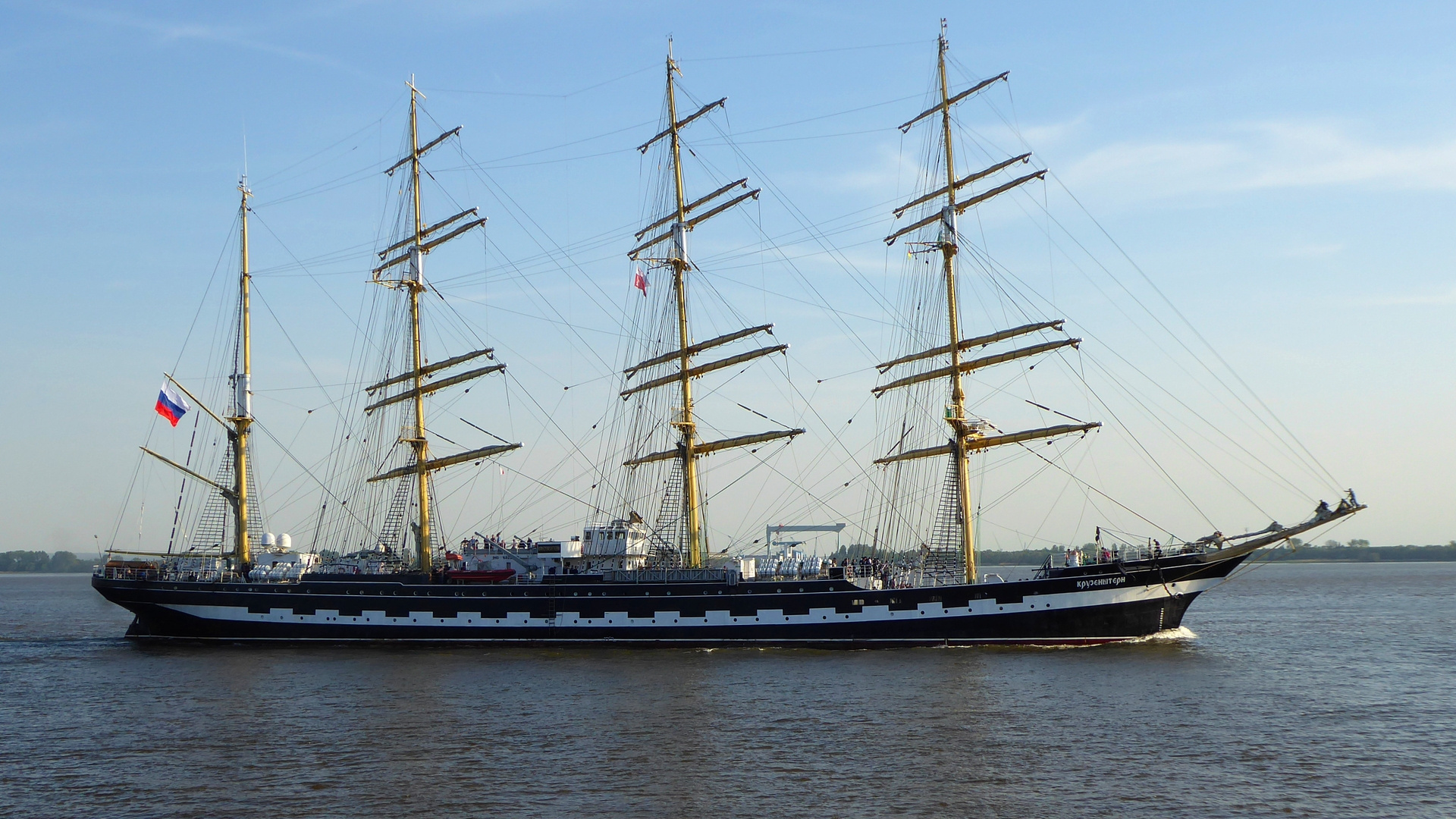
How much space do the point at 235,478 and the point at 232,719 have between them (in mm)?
31420

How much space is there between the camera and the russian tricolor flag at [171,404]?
57.1m

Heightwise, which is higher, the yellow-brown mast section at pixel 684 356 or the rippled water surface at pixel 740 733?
the yellow-brown mast section at pixel 684 356

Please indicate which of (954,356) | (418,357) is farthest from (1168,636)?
(418,357)

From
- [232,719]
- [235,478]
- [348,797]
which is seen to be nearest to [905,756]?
[348,797]

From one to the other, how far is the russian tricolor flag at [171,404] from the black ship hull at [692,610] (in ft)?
27.7

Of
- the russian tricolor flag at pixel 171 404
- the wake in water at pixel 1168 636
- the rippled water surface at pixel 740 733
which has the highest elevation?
the russian tricolor flag at pixel 171 404

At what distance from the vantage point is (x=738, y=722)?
104ft

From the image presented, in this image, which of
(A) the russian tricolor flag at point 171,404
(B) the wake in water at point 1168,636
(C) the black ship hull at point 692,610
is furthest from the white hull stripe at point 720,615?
(A) the russian tricolor flag at point 171,404

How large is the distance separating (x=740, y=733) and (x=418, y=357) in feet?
122

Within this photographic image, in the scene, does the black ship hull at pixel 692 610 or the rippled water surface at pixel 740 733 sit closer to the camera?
the rippled water surface at pixel 740 733

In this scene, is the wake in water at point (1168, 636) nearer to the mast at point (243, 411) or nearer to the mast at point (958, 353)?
the mast at point (958, 353)

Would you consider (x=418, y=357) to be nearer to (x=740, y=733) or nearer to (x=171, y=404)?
(x=171, y=404)

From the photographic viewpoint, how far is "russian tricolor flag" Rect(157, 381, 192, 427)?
57.1 meters

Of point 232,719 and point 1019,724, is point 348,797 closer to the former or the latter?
point 232,719
